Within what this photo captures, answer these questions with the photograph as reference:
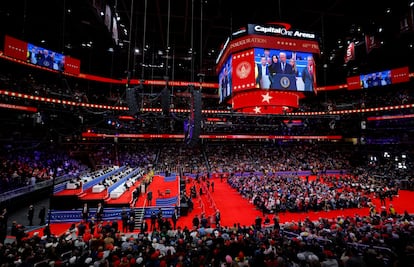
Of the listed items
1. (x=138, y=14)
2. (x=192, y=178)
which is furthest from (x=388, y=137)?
(x=138, y=14)

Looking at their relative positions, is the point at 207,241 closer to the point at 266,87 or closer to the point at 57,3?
the point at 266,87

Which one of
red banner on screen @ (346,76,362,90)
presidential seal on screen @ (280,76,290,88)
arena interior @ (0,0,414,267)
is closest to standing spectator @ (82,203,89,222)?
arena interior @ (0,0,414,267)

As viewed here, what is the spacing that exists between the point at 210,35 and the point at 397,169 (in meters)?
29.3

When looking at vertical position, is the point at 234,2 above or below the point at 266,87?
above

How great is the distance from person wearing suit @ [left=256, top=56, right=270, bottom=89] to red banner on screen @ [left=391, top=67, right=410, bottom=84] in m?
29.3

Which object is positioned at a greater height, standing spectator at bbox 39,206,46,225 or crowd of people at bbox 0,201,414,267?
crowd of people at bbox 0,201,414,267

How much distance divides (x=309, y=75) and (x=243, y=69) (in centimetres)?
292

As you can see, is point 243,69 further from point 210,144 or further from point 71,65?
point 210,144

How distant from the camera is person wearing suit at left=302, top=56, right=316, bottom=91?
9.41 meters

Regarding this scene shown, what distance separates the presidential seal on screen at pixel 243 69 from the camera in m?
9.09

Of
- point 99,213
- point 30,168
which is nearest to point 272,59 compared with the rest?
point 99,213

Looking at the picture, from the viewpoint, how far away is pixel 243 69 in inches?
362

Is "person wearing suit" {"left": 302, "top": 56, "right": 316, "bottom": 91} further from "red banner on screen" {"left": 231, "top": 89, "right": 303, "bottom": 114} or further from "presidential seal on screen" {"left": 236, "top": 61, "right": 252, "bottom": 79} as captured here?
"presidential seal on screen" {"left": 236, "top": 61, "right": 252, "bottom": 79}

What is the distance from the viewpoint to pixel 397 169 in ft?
94.0
